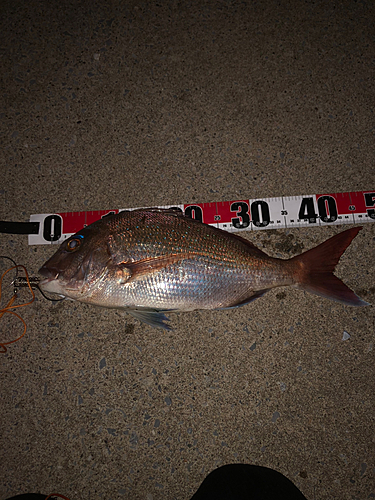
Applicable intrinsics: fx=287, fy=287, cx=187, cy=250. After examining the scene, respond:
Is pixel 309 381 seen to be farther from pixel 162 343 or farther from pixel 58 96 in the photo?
pixel 58 96

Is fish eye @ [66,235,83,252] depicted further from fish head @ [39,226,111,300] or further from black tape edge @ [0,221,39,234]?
black tape edge @ [0,221,39,234]

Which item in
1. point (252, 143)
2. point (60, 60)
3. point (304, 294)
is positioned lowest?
point (304, 294)

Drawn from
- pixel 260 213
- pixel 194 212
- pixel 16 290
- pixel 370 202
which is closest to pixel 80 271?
pixel 16 290

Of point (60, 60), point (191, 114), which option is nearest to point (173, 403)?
point (191, 114)

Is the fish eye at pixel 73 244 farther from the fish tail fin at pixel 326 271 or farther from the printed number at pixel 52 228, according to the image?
the fish tail fin at pixel 326 271

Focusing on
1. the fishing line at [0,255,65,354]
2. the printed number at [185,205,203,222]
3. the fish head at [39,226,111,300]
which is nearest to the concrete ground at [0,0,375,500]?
the fishing line at [0,255,65,354]

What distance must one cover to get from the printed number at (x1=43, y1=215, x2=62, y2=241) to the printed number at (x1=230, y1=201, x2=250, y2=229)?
53.6 inches

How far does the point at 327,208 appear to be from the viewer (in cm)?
220

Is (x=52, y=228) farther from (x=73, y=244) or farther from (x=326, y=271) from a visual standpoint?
(x=326, y=271)

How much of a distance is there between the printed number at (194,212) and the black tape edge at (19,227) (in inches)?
47.4

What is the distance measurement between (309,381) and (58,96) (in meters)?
3.06

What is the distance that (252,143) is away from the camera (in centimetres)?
236

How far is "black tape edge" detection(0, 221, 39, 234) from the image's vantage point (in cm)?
226

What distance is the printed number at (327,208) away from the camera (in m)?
2.19
